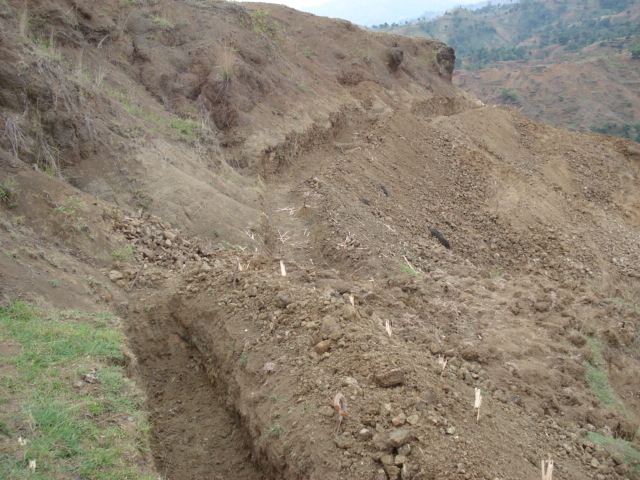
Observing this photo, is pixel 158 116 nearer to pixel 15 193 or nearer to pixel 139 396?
pixel 15 193

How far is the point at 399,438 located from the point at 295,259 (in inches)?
174

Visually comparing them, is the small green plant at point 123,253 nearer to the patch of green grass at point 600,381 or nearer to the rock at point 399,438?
the rock at point 399,438

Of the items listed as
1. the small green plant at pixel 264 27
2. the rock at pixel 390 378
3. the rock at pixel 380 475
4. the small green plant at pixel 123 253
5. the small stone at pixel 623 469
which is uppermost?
the small green plant at pixel 264 27

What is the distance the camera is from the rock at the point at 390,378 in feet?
11.1

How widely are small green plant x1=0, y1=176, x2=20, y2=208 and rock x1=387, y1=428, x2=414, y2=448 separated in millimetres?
4373

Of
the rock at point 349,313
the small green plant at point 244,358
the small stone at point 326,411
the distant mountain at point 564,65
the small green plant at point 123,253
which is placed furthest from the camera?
the distant mountain at point 564,65

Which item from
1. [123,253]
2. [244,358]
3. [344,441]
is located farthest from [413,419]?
[123,253]

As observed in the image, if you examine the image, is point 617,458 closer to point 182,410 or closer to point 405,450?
point 405,450

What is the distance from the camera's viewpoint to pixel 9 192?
4.78m

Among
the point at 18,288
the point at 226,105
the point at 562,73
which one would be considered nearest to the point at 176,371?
the point at 18,288

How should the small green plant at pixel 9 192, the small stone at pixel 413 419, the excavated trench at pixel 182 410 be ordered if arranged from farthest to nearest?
1. the small green plant at pixel 9 192
2. the excavated trench at pixel 182 410
3. the small stone at pixel 413 419

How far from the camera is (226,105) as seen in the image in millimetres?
9852

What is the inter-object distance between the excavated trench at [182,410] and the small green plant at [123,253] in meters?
0.73

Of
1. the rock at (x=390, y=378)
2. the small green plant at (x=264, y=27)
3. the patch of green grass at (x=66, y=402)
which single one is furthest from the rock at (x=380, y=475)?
the small green plant at (x=264, y=27)
